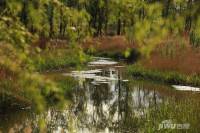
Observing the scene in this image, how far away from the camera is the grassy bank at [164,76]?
25.5 metres

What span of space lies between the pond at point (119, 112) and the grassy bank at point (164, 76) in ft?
3.39

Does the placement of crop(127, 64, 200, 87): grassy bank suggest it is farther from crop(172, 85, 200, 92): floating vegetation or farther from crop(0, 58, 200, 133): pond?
crop(0, 58, 200, 133): pond

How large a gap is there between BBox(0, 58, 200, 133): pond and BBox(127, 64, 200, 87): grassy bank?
1.03 meters

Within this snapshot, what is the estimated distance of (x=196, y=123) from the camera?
618 inches

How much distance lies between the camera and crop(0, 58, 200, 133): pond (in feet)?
52.1

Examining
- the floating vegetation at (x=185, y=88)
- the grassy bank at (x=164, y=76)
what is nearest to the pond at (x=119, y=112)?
the floating vegetation at (x=185, y=88)

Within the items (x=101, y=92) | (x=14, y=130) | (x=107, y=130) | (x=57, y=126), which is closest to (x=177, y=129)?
(x=107, y=130)

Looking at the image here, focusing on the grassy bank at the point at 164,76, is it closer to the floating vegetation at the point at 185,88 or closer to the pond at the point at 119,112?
the floating vegetation at the point at 185,88

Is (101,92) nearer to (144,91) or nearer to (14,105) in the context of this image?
(144,91)

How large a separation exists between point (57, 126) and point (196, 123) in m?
4.78

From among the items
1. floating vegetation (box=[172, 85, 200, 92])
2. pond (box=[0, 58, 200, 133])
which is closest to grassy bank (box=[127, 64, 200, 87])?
floating vegetation (box=[172, 85, 200, 92])

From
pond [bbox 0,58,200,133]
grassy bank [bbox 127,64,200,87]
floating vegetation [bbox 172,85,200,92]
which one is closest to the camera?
pond [bbox 0,58,200,133]

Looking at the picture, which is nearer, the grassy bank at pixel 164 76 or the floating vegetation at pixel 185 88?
the floating vegetation at pixel 185 88

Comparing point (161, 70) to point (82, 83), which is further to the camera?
point (161, 70)
